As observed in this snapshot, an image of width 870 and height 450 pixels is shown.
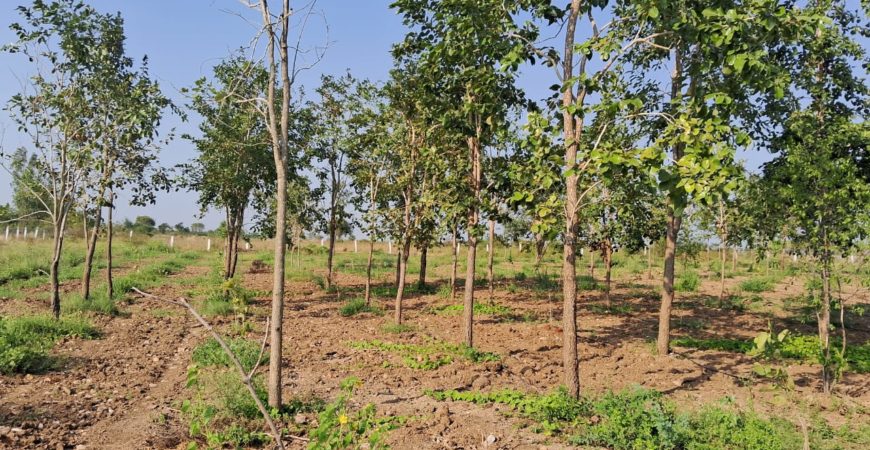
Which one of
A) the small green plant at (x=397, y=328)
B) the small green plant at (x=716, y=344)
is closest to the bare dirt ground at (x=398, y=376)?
the small green plant at (x=397, y=328)

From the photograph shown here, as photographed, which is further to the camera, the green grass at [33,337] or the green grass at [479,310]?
the green grass at [479,310]

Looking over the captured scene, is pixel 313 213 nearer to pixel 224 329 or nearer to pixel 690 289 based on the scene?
pixel 224 329

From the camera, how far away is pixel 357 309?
15867 millimetres

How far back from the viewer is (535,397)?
7605mm

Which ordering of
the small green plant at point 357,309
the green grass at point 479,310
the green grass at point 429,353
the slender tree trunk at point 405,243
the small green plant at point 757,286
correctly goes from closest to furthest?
the green grass at point 429,353
the slender tree trunk at point 405,243
the small green plant at point 357,309
the green grass at point 479,310
the small green plant at point 757,286

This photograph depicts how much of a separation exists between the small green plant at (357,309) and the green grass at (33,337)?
234 inches

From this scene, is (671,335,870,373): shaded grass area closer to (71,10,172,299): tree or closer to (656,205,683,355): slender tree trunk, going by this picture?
(656,205,683,355): slender tree trunk

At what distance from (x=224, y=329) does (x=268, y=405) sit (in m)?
6.18

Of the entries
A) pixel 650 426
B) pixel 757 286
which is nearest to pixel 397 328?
pixel 650 426

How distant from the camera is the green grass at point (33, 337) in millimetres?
8438

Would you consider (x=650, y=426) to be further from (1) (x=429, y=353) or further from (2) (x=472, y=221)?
(2) (x=472, y=221)

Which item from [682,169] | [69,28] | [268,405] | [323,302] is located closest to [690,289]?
[323,302]

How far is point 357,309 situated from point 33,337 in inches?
305

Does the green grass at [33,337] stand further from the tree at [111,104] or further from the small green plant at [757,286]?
the small green plant at [757,286]
